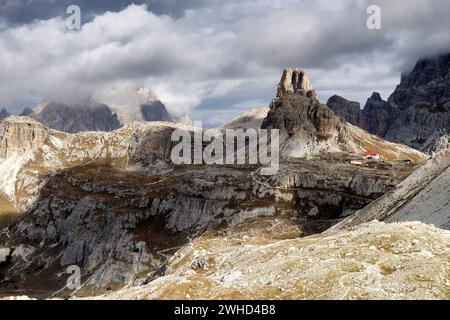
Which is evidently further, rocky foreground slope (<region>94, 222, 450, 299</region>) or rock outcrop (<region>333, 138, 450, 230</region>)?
rock outcrop (<region>333, 138, 450, 230</region>)

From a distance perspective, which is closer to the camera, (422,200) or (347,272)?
(347,272)

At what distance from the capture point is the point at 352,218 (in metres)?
134

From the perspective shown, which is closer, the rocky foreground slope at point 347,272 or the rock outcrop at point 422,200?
the rocky foreground slope at point 347,272

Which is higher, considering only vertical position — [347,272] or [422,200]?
[347,272]
